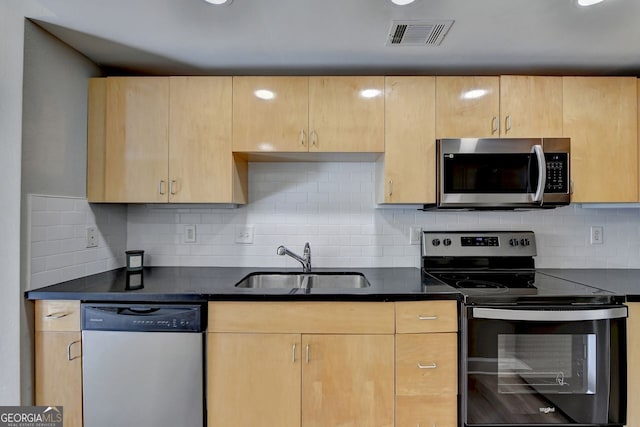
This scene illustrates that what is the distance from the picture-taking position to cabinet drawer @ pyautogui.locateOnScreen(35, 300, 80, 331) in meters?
1.71

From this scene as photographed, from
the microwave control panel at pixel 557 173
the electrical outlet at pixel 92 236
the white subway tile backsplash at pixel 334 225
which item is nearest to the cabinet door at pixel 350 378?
the white subway tile backsplash at pixel 334 225

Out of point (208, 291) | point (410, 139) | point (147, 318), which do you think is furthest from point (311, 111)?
point (147, 318)

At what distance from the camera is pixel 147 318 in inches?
66.5

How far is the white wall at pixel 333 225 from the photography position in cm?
244

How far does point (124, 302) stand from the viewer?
1.70m

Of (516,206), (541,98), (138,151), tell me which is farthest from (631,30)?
(138,151)

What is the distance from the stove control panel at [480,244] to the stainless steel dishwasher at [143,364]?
146 cm

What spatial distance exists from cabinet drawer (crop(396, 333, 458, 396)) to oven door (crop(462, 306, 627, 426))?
74 millimetres

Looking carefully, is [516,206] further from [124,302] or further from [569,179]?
[124,302]

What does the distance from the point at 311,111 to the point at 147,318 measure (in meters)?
1.33

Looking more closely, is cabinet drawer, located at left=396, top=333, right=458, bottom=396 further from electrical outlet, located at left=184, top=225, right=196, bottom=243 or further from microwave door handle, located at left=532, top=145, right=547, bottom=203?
electrical outlet, located at left=184, top=225, right=196, bottom=243

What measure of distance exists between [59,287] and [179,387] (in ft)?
2.47

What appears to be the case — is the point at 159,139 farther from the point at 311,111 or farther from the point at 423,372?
the point at 423,372

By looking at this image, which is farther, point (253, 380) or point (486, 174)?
point (486, 174)
